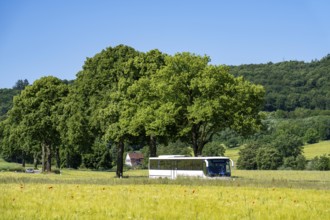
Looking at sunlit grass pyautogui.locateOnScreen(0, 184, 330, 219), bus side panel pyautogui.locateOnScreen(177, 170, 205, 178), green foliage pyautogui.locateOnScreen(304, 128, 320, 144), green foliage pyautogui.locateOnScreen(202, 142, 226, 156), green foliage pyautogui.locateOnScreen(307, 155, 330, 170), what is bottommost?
sunlit grass pyautogui.locateOnScreen(0, 184, 330, 219)

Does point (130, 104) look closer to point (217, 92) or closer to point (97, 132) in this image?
point (97, 132)

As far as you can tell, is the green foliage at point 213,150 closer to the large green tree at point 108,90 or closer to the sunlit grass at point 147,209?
the large green tree at point 108,90

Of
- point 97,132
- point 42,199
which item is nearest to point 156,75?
point 97,132

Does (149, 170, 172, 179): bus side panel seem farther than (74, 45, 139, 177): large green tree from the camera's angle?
No

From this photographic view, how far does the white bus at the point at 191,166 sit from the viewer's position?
6094cm

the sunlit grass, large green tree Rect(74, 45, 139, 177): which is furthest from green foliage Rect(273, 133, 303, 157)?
the sunlit grass

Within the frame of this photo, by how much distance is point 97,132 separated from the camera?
74250 mm

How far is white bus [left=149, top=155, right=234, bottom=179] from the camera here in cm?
6094

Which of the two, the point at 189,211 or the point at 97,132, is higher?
the point at 97,132

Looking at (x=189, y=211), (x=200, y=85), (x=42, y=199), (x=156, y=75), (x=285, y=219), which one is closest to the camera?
(x=285, y=219)

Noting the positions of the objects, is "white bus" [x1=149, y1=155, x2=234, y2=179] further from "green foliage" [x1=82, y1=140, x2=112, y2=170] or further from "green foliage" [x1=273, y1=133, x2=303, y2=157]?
"green foliage" [x1=273, y1=133, x2=303, y2=157]

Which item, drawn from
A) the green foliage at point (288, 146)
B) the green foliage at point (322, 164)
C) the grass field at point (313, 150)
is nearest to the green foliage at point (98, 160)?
the grass field at point (313, 150)

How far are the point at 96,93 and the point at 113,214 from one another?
184 feet

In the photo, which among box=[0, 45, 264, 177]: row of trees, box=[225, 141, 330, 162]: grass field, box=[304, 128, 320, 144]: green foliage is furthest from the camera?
box=[304, 128, 320, 144]: green foliage
